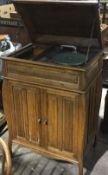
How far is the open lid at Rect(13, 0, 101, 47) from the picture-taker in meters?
1.47

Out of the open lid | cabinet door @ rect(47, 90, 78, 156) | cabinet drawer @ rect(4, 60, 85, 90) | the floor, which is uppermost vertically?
the open lid

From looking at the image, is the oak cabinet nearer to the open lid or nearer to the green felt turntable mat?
the green felt turntable mat

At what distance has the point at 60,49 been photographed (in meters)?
1.92

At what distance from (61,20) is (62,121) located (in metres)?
0.68

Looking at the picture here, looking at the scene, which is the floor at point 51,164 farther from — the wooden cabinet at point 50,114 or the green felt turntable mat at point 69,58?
the green felt turntable mat at point 69,58

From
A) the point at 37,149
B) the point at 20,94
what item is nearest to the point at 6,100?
the point at 20,94

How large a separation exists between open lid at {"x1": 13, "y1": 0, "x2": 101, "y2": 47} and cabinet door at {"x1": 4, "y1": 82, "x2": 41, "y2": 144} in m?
0.46

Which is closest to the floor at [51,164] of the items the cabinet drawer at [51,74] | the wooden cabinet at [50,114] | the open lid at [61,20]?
the wooden cabinet at [50,114]

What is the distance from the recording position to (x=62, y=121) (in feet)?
5.36

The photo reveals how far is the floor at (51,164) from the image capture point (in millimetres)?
1876

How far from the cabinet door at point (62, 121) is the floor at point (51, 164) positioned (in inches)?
9.1

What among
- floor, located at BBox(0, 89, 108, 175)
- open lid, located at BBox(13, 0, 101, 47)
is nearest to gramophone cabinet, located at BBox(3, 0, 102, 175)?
open lid, located at BBox(13, 0, 101, 47)

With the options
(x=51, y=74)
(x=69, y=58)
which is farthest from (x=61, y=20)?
(x=51, y=74)

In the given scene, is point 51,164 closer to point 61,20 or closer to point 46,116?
point 46,116
